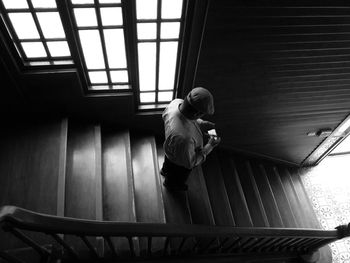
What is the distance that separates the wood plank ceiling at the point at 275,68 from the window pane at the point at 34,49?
1.79 metres

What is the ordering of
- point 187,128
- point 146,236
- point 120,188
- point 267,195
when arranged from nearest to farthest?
1. point 146,236
2. point 187,128
3. point 120,188
4. point 267,195

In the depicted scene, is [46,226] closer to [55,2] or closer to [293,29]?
[55,2]

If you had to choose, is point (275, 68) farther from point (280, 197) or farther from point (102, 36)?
point (280, 197)

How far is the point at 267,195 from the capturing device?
5.17 metres

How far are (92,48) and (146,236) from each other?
2284 millimetres

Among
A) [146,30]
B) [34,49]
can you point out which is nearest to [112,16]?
[146,30]

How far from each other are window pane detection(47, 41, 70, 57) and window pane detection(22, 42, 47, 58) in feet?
0.29

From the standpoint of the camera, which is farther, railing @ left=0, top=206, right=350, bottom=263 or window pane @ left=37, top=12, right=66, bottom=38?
window pane @ left=37, top=12, right=66, bottom=38

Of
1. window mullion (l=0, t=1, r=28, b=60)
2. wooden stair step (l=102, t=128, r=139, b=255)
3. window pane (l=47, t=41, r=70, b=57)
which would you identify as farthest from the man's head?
window mullion (l=0, t=1, r=28, b=60)

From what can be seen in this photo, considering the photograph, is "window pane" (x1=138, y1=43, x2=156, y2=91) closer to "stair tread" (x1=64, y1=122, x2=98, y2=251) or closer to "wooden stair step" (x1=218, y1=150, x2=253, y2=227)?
"stair tread" (x1=64, y1=122, x2=98, y2=251)

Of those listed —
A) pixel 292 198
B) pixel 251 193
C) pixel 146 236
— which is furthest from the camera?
pixel 292 198

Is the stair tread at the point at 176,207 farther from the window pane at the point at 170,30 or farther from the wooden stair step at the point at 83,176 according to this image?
the window pane at the point at 170,30

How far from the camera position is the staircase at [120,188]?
301 centimetres

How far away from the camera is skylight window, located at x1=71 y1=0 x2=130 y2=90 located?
3090mm
